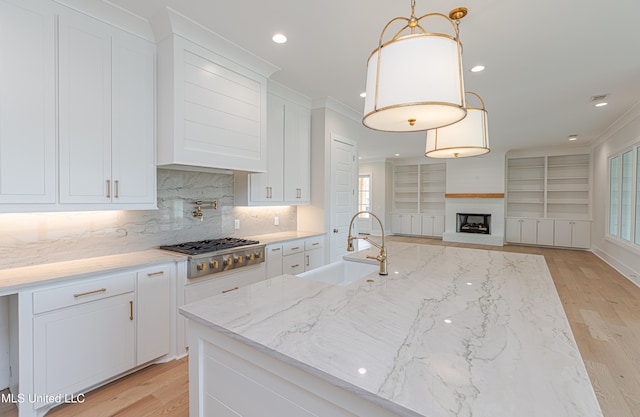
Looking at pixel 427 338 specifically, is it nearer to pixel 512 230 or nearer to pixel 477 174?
pixel 477 174

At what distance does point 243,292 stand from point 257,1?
78.5 inches

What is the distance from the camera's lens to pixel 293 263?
365 cm

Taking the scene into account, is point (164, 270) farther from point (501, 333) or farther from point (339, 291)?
point (501, 333)

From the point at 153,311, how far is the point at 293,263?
1.64m

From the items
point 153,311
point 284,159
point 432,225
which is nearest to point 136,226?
point 153,311

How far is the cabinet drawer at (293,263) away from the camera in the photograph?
354 cm

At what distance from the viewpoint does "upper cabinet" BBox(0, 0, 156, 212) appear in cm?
183

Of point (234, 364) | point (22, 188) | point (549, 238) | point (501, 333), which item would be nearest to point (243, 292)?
point (234, 364)

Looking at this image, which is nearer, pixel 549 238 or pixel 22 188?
pixel 22 188

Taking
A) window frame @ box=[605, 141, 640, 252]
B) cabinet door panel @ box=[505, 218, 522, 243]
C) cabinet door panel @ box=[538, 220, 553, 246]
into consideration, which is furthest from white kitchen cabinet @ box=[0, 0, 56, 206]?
cabinet door panel @ box=[538, 220, 553, 246]

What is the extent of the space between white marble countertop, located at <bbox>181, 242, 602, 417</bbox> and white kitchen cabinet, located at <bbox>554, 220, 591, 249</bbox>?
7890mm

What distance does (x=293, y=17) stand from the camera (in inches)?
90.9

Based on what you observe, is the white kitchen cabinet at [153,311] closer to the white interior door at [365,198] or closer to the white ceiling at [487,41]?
the white ceiling at [487,41]

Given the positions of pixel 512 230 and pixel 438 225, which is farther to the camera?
pixel 438 225
